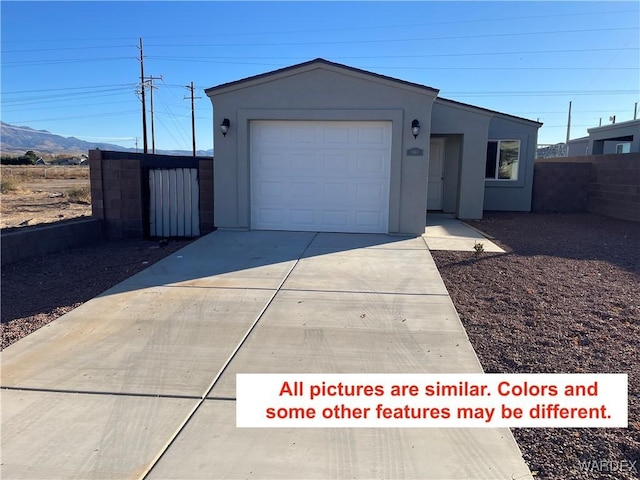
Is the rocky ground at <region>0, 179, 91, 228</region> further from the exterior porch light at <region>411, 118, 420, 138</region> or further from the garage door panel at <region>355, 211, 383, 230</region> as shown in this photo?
the exterior porch light at <region>411, 118, 420, 138</region>

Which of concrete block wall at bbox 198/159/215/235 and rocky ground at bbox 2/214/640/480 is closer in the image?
rocky ground at bbox 2/214/640/480

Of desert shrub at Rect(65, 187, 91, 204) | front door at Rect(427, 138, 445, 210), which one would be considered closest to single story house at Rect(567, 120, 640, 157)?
front door at Rect(427, 138, 445, 210)

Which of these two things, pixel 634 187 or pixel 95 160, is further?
pixel 634 187

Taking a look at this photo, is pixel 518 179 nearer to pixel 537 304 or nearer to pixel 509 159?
pixel 509 159

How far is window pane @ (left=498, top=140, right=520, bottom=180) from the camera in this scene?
17.1m

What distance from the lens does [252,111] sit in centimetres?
1100

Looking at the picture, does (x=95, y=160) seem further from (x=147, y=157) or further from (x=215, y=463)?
(x=215, y=463)

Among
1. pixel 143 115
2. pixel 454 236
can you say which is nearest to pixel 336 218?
pixel 454 236

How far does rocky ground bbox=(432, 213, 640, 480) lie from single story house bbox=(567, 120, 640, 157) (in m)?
13.1

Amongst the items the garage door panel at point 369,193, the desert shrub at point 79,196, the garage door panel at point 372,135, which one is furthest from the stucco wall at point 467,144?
the desert shrub at point 79,196

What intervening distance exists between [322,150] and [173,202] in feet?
12.6

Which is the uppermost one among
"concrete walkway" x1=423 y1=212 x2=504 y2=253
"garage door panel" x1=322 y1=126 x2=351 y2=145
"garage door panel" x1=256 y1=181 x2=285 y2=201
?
"garage door panel" x1=322 y1=126 x2=351 y2=145

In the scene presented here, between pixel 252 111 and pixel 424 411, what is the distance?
881 cm

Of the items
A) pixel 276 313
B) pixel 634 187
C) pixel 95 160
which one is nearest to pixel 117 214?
pixel 95 160
